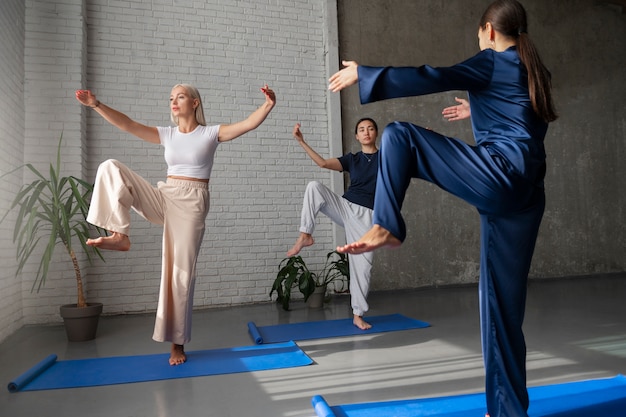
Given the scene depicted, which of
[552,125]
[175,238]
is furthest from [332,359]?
[552,125]

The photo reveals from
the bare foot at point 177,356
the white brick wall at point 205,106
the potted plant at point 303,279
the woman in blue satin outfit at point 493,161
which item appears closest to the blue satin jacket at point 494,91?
the woman in blue satin outfit at point 493,161

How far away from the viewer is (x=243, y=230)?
5785 mm

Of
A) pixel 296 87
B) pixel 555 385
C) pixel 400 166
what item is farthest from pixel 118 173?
pixel 296 87

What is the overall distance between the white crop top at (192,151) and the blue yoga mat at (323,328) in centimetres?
136

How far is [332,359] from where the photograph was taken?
3178 millimetres

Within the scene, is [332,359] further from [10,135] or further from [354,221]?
[10,135]

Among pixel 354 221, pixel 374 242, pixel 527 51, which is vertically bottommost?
pixel 374 242

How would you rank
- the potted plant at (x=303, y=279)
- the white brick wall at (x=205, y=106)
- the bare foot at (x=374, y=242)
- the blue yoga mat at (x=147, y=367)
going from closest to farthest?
the bare foot at (x=374, y=242) → the blue yoga mat at (x=147, y=367) → the white brick wall at (x=205, y=106) → the potted plant at (x=303, y=279)

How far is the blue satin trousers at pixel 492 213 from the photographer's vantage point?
1767mm

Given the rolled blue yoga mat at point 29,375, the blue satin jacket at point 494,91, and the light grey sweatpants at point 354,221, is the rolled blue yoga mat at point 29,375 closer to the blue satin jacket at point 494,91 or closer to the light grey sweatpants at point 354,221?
the light grey sweatpants at point 354,221

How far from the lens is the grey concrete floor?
7.84 feet

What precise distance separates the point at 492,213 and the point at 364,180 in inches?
92.9

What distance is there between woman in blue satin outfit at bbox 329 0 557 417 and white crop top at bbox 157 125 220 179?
167 centimetres

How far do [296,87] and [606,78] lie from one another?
5395mm
